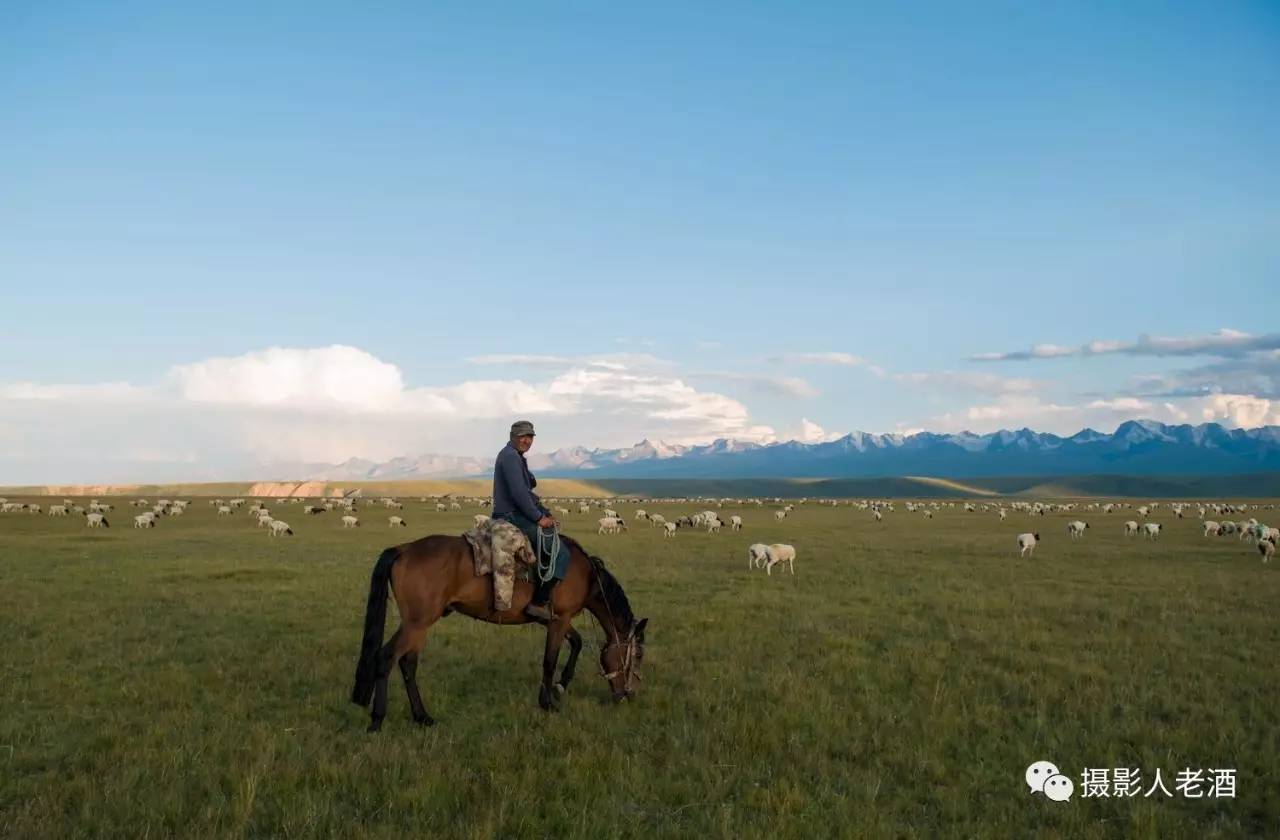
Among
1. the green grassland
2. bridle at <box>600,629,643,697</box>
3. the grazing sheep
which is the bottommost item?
the grazing sheep

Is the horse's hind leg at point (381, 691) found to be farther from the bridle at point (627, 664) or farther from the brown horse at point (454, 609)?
the bridle at point (627, 664)

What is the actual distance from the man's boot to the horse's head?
100 centimetres

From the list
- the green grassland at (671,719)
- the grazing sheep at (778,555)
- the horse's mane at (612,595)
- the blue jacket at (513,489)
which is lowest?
the grazing sheep at (778,555)

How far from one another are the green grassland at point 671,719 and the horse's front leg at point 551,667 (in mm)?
332

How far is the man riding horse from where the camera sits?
9969mm

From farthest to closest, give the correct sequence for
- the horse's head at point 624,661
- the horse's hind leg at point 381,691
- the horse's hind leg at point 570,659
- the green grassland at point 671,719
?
the horse's hind leg at point 570,659
the horse's head at point 624,661
the horse's hind leg at point 381,691
the green grassland at point 671,719

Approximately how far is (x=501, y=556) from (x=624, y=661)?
233cm

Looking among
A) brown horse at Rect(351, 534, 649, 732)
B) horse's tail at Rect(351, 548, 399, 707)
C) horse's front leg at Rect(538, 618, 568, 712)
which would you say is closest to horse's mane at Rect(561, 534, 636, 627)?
brown horse at Rect(351, 534, 649, 732)

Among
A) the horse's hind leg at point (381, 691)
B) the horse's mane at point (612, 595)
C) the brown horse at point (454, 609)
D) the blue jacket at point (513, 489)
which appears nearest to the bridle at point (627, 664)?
the brown horse at point (454, 609)

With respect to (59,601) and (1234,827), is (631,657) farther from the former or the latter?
(59,601)

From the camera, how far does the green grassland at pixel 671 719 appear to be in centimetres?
665

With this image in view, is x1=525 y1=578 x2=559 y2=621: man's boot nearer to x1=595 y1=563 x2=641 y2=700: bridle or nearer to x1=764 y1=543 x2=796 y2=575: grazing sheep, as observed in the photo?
x1=595 y1=563 x2=641 y2=700: bridle

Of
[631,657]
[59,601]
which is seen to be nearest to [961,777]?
[631,657]

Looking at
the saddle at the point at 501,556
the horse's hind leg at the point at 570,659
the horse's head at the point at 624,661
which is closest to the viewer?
the saddle at the point at 501,556
